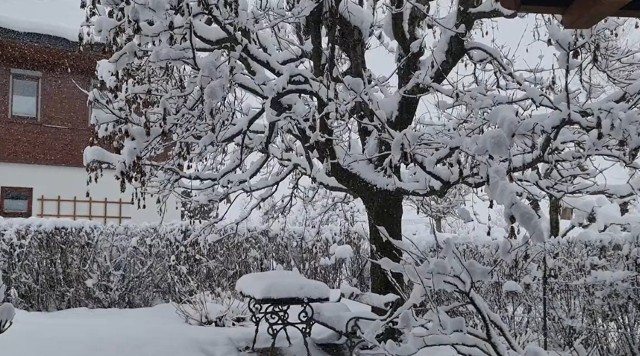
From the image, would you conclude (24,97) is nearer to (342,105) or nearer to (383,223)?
(383,223)

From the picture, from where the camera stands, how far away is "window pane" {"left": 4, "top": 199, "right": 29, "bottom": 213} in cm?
1415

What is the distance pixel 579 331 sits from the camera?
19.5 ft

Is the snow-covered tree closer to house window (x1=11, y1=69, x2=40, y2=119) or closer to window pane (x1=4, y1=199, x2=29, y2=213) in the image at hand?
window pane (x1=4, y1=199, x2=29, y2=213)

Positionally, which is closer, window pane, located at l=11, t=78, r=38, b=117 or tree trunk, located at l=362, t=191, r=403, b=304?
tree trunk, located at l=362, t=191, r=403, b=304

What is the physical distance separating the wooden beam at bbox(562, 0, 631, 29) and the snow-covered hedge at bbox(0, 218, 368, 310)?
5.51 m

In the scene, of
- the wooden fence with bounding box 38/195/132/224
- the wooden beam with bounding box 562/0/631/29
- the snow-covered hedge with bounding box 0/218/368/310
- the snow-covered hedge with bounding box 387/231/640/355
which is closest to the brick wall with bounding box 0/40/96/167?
the wooden fence with bounding box 38/195/132/224

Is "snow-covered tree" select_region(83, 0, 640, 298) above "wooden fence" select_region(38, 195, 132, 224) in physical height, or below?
above

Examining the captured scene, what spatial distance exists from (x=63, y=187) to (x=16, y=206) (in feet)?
3.66

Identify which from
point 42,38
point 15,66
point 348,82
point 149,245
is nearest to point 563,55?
point 348,82

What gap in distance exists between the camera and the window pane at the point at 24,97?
14.7m

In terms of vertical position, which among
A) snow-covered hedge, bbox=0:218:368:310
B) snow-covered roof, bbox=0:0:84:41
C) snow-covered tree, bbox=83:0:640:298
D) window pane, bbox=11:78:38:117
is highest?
snow-covered roof, bbox=0:0:84:41

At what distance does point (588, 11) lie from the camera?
9.42ft

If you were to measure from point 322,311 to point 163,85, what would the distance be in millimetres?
2813

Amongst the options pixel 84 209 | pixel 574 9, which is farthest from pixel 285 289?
pixel 84 209
